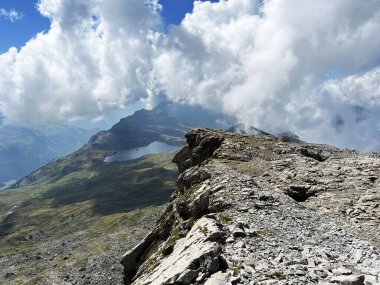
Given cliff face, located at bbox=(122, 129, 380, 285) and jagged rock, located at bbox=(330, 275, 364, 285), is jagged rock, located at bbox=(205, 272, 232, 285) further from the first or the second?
jagged rock, located at bbox=(330, 275, 364, 285)

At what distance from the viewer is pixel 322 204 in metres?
44.1

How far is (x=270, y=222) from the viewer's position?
35.5 metres

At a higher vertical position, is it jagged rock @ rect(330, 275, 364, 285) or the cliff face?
the cliff face

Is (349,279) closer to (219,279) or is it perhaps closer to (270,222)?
(219,279)

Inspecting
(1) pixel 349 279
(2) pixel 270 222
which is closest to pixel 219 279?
(1) pixel 349 279

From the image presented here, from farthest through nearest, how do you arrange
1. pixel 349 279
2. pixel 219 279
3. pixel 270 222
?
pixel 270 222
pixel 219 279
pixel 349 279

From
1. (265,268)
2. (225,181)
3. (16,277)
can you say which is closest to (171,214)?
(225,181)

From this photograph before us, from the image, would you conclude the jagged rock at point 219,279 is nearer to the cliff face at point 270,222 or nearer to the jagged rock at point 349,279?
the cliff face at point 270,222

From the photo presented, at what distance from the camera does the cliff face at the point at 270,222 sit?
1022 inches

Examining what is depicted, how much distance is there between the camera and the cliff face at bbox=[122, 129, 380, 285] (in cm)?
2597

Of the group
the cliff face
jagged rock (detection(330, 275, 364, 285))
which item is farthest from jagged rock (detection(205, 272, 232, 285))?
jagged rock (detection(330, 275, 364, 285))

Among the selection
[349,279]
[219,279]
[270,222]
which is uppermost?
[270,222]

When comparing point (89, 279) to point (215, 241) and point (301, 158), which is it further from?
point (215, 241)

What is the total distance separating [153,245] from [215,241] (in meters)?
30.0
